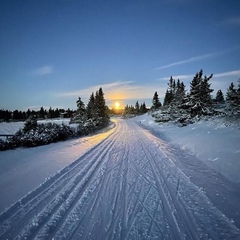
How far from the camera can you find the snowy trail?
3363mm

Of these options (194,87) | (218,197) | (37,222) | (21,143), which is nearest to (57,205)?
(37,222)

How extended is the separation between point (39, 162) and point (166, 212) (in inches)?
267

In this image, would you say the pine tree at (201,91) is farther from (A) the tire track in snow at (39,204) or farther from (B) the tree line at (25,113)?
(B) the tree line at (25,113)

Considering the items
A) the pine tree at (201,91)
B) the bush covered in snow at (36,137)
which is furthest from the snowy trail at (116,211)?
the pine tree at (201,91)

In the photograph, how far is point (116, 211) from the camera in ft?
13.3

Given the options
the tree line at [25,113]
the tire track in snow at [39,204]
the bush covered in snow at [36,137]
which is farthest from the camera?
the tree line at [25,113]

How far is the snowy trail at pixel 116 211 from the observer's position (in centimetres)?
336

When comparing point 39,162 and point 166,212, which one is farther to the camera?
point 39,162

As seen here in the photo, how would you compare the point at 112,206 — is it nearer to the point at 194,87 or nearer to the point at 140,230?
the point at 140,230

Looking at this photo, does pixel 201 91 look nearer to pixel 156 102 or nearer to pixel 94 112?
pixel 94 112

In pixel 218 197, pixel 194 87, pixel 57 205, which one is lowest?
pixel 218 197

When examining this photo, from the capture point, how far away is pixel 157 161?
8359mm

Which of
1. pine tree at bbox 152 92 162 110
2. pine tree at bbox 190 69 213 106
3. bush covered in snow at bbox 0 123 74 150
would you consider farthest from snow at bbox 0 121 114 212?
pine tree at bbox 152 92 162 110

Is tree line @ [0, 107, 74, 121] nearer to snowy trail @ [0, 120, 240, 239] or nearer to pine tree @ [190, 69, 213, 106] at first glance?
pine tree @ [190, 69, 213, 106]
